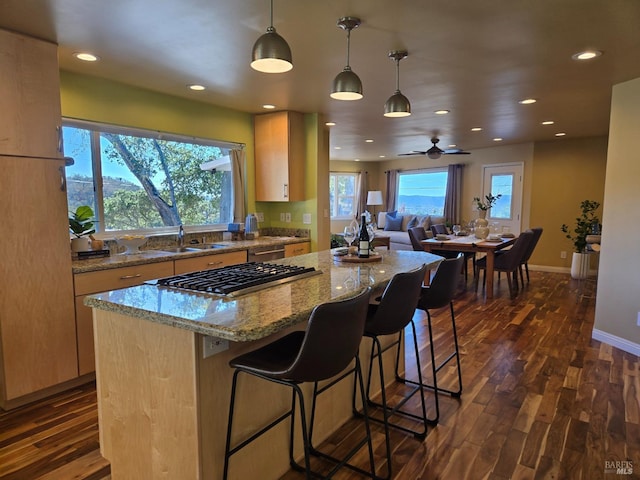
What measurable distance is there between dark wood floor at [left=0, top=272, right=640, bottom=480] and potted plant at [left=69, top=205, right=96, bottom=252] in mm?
1064

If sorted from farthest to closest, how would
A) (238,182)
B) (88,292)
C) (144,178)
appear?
(238,182) → (144,178) → (88,292)

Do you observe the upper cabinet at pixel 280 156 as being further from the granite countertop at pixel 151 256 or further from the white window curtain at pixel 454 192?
the white window curtain at pixel 454 192

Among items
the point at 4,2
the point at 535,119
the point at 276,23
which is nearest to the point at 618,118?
the point at 535,119

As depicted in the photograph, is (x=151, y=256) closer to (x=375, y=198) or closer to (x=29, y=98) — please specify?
(x=29, y=98)

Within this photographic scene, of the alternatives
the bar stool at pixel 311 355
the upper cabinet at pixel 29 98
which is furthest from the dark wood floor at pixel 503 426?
the upper cabinet at pixel 29 98

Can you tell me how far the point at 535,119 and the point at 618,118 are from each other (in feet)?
5.37

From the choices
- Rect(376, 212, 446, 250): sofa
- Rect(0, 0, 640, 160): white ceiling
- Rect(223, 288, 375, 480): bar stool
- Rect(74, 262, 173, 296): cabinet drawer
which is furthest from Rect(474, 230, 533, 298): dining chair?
Rect(223, 288, 375, 480): bar stool

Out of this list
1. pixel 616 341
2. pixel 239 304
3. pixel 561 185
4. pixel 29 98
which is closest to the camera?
pixel 239 304

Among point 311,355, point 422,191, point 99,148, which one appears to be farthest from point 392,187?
point 311,355

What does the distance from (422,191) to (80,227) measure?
8.17 m

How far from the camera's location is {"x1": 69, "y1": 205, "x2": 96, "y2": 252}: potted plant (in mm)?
3066

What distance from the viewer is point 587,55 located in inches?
109

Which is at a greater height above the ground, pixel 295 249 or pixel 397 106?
pixel 397 106

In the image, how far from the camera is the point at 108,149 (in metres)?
3.54
